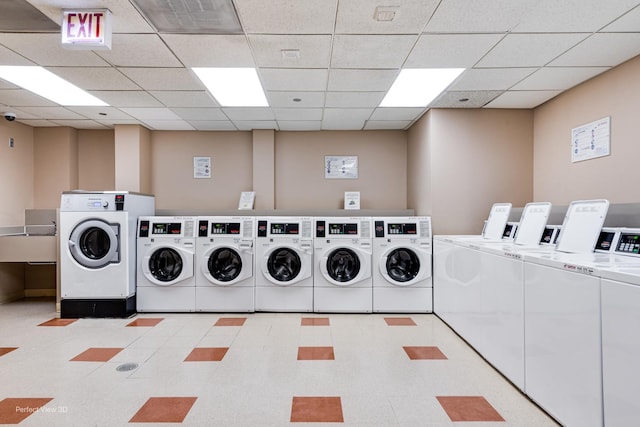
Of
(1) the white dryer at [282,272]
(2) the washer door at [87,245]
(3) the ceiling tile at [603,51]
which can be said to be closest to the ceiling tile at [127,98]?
(2) the washer door at [87,245]

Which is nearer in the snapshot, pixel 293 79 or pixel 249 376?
pixel 249 376

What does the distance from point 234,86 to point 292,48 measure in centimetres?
104

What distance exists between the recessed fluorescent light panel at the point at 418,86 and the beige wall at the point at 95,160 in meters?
4.21

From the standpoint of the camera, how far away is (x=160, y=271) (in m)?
3.97

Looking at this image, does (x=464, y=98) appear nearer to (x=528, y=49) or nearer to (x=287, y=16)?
(x=528, y=49)

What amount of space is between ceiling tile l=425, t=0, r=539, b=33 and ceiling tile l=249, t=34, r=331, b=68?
2.56 ft

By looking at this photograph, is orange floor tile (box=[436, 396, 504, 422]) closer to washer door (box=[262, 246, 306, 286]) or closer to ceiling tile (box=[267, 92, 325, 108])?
washer door (box=[262, 246, 306, 286])

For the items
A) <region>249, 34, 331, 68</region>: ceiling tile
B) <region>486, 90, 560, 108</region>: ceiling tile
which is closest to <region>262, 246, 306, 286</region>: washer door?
<region>249, 34, 331, 68</region>: ceiling tile

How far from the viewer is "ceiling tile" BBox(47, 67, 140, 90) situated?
119 inches

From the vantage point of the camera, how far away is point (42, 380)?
7.48ft

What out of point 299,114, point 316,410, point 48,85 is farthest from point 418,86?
point 48,85

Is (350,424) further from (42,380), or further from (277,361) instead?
(42,380)

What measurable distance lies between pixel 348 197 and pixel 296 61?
260 centimetres

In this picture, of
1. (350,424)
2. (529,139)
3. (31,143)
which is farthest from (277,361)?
(31,143)
